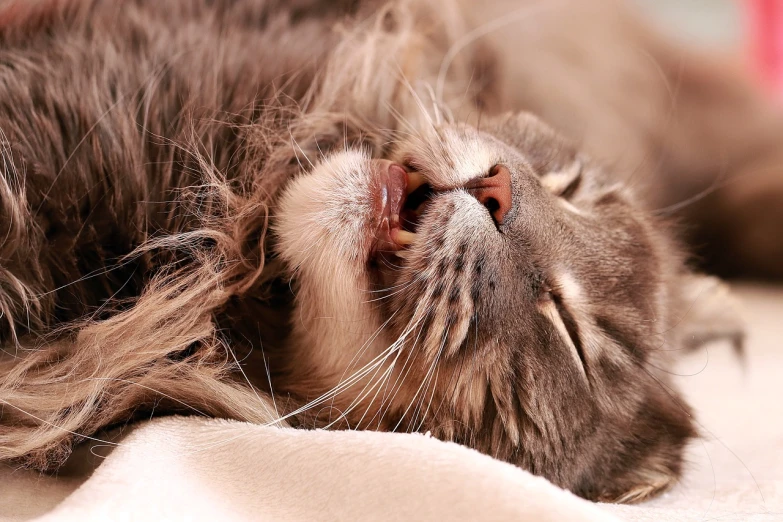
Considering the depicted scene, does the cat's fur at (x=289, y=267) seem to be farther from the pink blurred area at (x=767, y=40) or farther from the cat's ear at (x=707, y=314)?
the pink blurred area at (x=767, y=40)

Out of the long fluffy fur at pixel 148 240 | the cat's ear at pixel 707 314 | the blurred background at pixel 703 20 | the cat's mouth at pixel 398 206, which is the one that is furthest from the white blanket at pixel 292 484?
the blurred background at pixel 703 20

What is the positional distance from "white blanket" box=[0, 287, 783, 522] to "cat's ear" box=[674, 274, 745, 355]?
0.52m

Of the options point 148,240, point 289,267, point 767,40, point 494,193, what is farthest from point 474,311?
point 767,40

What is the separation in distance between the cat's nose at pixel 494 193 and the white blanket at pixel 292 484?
0.37m

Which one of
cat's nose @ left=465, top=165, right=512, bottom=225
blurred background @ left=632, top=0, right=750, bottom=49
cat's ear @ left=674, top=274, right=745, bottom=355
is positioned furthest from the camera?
blurred background @ left=632, top=0, right=750, bottom=49

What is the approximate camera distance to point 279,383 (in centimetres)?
122

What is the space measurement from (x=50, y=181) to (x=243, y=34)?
53cm

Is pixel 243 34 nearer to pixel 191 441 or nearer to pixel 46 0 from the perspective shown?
pixel 46 0

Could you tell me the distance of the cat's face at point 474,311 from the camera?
106 cm

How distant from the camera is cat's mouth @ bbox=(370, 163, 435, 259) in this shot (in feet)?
3.54

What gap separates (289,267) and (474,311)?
32 centimetres

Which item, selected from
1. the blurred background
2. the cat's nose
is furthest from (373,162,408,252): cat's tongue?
the blurred background

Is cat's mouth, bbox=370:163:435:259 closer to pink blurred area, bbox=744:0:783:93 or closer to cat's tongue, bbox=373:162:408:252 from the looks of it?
cat's tongue, bbox=373:162:408:252

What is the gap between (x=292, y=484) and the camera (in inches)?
35.0
